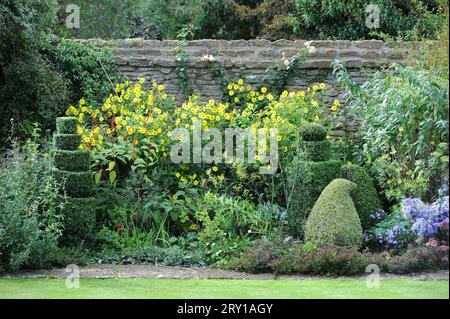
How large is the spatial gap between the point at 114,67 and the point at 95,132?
245 cm

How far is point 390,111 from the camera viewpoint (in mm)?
9719

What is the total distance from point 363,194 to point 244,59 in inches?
141

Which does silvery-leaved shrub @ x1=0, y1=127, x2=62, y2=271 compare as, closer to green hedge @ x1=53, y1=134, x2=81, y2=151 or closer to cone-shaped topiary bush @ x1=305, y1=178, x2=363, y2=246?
green hedge @ x1=53, y1=134, x2=81, y2=151

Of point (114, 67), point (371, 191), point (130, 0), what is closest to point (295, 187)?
point (371, 191)

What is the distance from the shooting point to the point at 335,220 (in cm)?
886

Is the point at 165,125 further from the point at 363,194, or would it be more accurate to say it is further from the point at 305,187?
the point at 363,194

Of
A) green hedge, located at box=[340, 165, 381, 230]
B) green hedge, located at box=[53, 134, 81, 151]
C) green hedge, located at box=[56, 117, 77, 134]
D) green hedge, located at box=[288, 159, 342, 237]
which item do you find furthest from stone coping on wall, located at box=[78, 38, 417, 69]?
green hedge, located at box=[53, 134, 81, 151]

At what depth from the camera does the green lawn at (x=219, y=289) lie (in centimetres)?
711

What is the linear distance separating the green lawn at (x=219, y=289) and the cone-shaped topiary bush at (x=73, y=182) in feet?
4.63

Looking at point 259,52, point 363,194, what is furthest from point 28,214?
point 259,52

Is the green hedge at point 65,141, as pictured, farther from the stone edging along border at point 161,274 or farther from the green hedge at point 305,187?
the green hedge at point 305,187

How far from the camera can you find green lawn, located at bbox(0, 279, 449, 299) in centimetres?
711

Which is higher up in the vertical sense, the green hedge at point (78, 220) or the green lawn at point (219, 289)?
the green hedge at point (78, 220)

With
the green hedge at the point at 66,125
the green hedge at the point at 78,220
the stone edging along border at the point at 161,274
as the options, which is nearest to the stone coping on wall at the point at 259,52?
the green hedge at the point at 66,125
